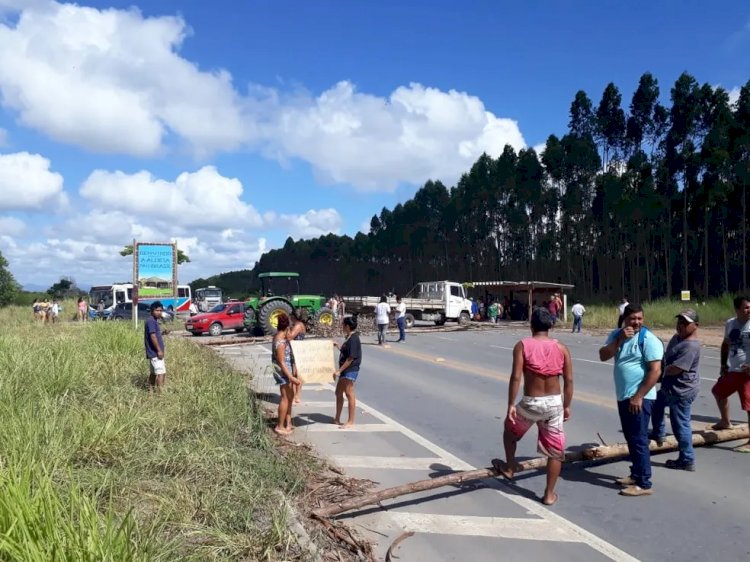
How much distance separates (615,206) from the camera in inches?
1773

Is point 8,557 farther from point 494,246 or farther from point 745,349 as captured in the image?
point 494,246

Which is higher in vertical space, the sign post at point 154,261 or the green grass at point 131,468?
the sign post at point 154,261

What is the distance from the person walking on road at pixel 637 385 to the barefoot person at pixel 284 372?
401 cm

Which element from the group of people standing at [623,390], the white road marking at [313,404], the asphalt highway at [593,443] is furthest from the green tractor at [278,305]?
the group of people standing at [623,390]

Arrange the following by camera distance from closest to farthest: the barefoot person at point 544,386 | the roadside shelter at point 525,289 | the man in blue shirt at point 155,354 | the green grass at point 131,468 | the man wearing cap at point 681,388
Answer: the green grass at point 131,468, the barefoot person at point 544,386, the man wearing cap at point 681,388, the man in blue shirt at point 155,354, the roadside shelter at point 525,289

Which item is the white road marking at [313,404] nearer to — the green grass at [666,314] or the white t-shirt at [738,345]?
the white t-shirt at [738,345]

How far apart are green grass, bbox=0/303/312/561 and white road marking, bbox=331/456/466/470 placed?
0.58m

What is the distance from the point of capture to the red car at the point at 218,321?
26.2 m

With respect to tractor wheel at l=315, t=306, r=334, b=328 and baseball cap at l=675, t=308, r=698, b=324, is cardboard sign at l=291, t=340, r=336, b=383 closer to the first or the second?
baseball cap at l=675, t=308, r=698, b=324

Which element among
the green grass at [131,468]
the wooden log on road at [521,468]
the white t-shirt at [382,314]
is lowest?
the wooden log on road at [521,468]

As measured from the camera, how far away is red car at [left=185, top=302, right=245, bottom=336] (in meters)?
26.2

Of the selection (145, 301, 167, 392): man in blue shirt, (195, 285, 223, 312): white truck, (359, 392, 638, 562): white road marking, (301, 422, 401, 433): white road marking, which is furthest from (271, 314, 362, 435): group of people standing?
(195, 285, 223, 312): white truck

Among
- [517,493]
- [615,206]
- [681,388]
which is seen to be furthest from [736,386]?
[615,206]

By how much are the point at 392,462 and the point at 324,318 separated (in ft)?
61.0
